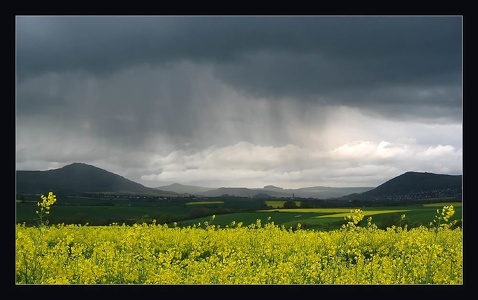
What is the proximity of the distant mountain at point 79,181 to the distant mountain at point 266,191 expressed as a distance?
0.30 meters

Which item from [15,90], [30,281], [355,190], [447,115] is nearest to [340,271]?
[355,190]

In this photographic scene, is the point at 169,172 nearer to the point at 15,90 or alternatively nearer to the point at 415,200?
the point at 15,90

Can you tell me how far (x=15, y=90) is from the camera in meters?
7.64

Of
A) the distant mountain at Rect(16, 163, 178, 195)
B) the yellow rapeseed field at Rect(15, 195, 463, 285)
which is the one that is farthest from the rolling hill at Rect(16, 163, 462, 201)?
the yellow rapeseed field at Rect(15, 195, 463, 285)

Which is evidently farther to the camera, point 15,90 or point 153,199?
point 153,199

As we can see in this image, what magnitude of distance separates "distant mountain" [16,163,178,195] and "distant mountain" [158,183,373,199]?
0.30m

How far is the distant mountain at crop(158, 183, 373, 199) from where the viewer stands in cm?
806

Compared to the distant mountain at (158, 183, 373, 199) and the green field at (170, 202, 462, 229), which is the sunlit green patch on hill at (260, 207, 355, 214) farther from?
the distant mountain at (158, 183, 373, 199)

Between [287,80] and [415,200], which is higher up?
[287,80]

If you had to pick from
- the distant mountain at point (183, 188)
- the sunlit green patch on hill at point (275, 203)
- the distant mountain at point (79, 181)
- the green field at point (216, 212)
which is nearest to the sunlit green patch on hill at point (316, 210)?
the green field at point (216, 212)

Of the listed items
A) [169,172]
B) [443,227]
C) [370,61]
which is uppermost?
[370,61]

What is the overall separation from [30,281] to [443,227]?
5235mm

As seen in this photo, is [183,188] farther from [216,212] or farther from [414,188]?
[414,188]

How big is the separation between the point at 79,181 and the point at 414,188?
168 inches
